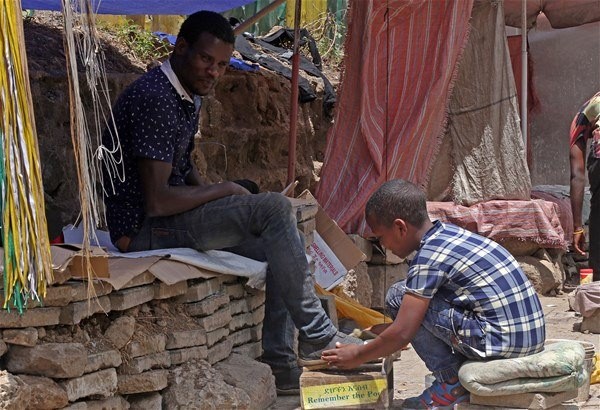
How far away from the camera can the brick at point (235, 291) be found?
16.0 feet

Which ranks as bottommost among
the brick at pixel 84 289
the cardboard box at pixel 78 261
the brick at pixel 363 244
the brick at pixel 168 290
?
the brick at pixel 363 244

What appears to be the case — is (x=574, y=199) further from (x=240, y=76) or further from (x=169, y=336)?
(x=169, y=336)

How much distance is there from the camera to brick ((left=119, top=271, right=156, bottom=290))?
418 centimetres

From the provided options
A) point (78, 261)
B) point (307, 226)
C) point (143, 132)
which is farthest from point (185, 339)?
point (307, 226)

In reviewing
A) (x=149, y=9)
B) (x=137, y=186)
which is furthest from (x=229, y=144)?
(x=137, y=186)

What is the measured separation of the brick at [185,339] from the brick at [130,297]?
193mm

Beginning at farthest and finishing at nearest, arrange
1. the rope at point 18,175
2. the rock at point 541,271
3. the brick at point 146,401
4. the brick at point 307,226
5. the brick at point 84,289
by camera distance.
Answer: the rock at point 541,271 < the brick at point 307,226 < the brick at point 146,401 < the brick at point 84,289 < the rope at point 18,175

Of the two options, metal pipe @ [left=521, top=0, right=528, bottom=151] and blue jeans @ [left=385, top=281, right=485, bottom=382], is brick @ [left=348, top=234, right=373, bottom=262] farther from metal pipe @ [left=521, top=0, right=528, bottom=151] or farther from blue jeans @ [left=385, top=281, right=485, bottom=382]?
blue jeans @ [left=385, top=281, right=485, bottom=382]

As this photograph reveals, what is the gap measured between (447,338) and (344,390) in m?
0.48

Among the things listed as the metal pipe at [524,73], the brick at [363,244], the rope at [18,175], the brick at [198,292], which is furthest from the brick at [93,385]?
the metal pipe at [524,73]

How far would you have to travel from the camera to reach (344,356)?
3.99 metres

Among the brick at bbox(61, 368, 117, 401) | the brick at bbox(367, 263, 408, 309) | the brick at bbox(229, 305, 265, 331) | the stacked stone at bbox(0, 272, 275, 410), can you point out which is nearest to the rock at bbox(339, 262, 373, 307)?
the brick at bbox(367, 263, 408, 309)

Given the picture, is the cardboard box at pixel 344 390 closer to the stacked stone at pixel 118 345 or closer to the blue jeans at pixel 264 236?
the stacked stone at pixel 118 345

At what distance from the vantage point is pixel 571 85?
10469 millimetres
